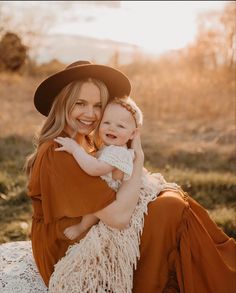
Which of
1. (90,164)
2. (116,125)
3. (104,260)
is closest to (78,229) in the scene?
(104,260)

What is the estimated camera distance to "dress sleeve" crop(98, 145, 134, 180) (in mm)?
2922

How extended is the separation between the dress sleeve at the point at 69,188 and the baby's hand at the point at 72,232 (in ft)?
0.36

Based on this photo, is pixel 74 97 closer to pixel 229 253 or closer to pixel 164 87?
pixel 229 253

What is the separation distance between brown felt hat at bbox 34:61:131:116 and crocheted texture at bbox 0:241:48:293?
1.05 m

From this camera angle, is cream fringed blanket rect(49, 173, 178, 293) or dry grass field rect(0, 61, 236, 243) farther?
dry grass field rect(0, 61, 236, 243)

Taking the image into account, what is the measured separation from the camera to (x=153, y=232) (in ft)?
9.85

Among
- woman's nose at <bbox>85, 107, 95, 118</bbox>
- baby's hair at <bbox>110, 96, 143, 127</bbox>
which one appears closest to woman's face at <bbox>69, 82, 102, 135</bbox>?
woman's nose at <bbox>85, 107, 95, 118</bbox>

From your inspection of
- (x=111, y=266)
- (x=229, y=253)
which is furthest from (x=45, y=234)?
(x=229, y=253)

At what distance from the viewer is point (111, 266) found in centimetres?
301

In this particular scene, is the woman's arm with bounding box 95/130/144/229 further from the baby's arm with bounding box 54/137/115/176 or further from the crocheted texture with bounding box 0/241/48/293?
the crocheted texture with bounding box 0/241/48/293

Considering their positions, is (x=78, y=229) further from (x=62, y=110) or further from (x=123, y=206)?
(x=62, y=110)

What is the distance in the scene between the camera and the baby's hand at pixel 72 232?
299 cm

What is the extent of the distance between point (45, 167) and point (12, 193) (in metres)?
3.29

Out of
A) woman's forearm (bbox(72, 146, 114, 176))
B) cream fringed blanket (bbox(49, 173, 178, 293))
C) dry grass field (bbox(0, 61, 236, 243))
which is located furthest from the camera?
dry grass field (bbox(0, 61, 236, 243))
